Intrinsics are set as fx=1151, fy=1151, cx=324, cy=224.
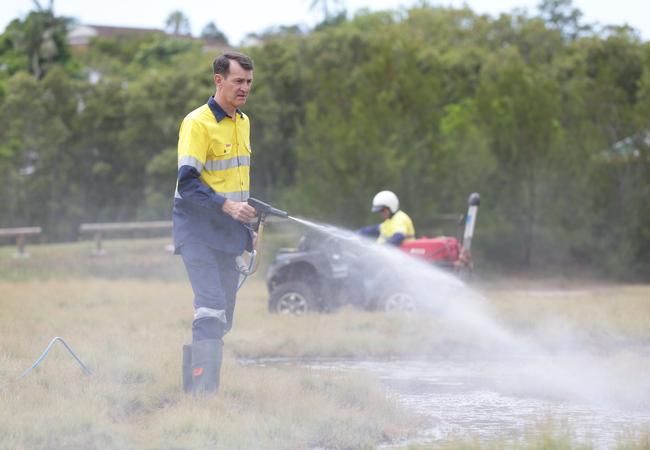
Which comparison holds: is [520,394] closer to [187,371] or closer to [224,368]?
[224,368]

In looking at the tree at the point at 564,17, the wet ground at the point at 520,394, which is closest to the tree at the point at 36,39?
the tree at the point at 564,17

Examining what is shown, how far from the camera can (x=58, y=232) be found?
37969 mm

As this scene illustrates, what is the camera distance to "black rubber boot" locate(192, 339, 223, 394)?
732 cm

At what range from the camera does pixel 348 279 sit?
14609 mm

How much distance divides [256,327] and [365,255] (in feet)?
7.41

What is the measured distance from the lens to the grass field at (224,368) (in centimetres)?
631

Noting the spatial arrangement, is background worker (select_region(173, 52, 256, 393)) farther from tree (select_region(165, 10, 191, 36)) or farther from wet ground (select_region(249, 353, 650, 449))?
tree (select_region(165, 10, 191, 36))

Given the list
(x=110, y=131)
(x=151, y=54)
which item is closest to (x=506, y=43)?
(x=110, y=131)

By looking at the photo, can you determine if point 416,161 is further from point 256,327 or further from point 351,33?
point 351,33

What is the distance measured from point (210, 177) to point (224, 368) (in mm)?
1870

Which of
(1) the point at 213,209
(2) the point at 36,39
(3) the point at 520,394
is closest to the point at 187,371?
(1) the point at 213,209

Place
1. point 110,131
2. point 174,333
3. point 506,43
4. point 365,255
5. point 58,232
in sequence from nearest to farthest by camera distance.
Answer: point 174,333 < point 365,255 < point 58,232 < point 110,131 < point 506,43

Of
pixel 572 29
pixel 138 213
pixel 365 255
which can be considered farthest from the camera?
pixel 572 29

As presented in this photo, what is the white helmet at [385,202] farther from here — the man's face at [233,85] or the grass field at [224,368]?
the man's face at [233,85]
